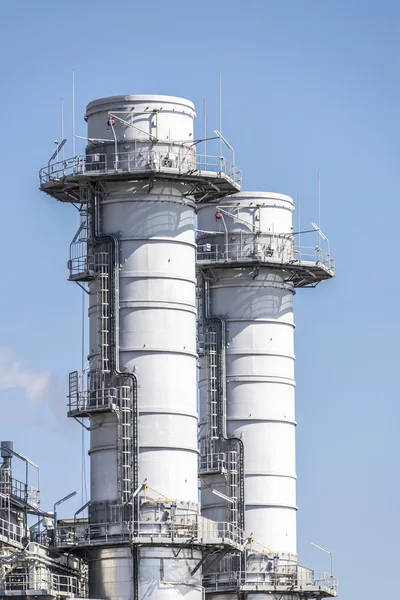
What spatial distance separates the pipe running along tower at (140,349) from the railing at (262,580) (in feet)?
34.5

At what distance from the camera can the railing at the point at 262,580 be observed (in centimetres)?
9231

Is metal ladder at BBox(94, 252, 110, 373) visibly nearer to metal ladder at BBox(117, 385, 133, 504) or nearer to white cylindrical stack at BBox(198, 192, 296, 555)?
metal ladder at BBox(117, 385, 133, 504)

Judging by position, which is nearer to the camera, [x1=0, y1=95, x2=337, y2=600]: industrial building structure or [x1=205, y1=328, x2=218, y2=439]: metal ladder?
[x1=0, y1=95, x2=337, y2=600]: industrial building structure

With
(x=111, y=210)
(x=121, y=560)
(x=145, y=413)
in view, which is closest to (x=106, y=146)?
(x=111, y=210)

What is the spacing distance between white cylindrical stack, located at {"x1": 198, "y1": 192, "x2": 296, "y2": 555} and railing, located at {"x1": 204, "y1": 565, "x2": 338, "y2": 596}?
1073mm

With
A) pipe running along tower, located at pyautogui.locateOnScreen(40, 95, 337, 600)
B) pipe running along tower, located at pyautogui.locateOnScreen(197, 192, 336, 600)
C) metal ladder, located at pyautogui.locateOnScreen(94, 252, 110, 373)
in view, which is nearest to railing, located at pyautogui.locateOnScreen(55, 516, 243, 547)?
pipe running along tower, located at pyautogui.locateOnScreen(40, 95, 337, 600)

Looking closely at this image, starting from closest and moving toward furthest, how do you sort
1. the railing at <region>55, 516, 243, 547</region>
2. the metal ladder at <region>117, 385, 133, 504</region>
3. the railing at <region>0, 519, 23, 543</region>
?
the railing at <region>55, 516, 243, 547</region>, the metal ladder at <region>117, 385, 133, 504</region>, the railing at <region>0, 519, 23, 543</region>

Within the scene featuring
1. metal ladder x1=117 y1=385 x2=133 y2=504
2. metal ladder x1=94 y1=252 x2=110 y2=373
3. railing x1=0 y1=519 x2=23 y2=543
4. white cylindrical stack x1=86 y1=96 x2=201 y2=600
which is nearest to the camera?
metal ladder x1=117 y1=385 x2=133 y2=504

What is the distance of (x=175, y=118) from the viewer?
82.3m

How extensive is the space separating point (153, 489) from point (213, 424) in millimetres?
14673

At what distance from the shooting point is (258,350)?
9500 cm

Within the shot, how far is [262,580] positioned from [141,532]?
1591 cm

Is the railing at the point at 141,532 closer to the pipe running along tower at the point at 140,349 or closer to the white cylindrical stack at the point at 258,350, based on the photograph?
the pipe running along tower at the point at 140,349

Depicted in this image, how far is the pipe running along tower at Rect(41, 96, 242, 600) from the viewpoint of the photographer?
78938mm
